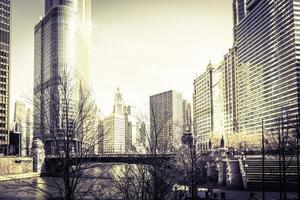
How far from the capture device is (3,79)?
185 m

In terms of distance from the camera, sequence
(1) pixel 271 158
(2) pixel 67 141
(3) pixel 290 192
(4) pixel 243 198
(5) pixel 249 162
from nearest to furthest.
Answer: (2) pixel 67 141
(4) pixel 243 198
(3) pixel 290 192
(1) pixel 271 158
(5) pixel 249 162

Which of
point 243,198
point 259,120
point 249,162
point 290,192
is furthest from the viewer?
point 259,120

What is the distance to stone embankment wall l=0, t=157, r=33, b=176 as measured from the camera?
5399 inches

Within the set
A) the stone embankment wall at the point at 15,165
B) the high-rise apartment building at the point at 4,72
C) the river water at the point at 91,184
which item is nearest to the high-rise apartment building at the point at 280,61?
the stone embankment wall at the point at 15,165

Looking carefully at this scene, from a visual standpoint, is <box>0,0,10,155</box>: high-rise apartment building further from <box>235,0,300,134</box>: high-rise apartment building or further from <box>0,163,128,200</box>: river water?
<box>235,0,300,134</box>: high-rise apartment building

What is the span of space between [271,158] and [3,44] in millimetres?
150118

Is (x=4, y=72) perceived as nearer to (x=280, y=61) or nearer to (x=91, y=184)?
(x=280, y=61)

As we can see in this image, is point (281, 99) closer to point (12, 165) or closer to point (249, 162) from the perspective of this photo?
point (249, 162)

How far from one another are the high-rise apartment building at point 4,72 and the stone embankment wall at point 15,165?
3602cm

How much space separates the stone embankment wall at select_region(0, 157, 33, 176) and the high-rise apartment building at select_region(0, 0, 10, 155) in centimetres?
3602

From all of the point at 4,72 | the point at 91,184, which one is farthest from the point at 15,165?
the point at 91,184

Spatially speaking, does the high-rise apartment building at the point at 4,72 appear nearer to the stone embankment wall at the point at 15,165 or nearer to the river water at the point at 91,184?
the stone embankment wall at the point at 15,165

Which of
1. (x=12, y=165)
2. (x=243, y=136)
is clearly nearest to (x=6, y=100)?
(x=12, y=165)

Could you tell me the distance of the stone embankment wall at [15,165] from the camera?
137125 millimetres
